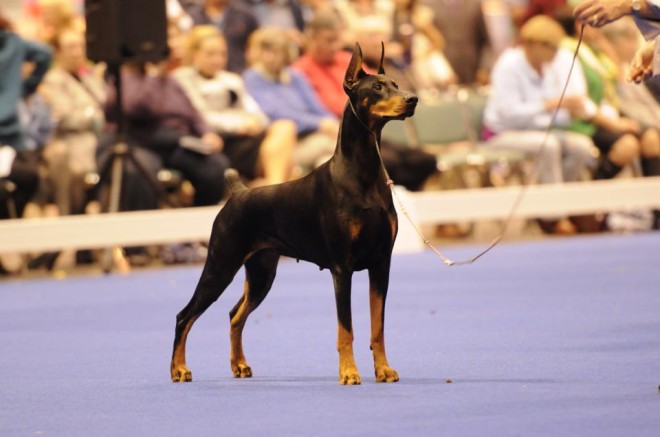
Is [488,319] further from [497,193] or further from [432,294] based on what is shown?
[497,193]

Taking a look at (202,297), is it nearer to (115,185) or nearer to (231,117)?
(115,185)

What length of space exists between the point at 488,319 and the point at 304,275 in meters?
2.99

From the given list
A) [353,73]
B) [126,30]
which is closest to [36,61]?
[126,30]

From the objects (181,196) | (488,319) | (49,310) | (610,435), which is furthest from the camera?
(181,196)

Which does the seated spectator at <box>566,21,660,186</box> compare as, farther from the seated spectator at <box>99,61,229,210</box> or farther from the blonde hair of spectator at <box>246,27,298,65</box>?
the seated spectator at <box>99,61,229,210</box>

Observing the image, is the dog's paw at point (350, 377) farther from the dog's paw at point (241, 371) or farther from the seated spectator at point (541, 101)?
the seated spectator at point (541, 101)

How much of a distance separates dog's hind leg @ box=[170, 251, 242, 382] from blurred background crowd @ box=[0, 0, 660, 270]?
15.8ft

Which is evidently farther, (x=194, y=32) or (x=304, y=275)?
(x=194, y=32)

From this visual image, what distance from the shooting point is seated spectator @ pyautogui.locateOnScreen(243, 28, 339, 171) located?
10406 millimetres

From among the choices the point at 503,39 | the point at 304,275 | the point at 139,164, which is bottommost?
the point at 304,275

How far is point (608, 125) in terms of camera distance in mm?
11492

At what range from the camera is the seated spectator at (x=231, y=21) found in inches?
454

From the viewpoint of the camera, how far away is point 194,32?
10367 mm

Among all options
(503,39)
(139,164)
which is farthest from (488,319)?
(503,39)
